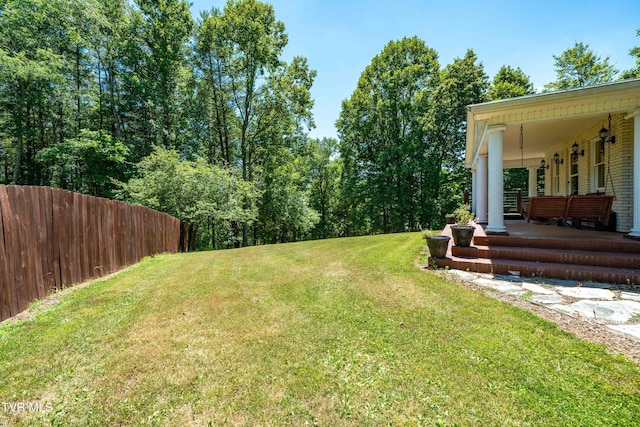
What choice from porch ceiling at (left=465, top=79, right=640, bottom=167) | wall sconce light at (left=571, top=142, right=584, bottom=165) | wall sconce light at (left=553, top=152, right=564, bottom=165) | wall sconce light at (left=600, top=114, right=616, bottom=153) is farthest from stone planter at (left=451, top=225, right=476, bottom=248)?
wall sconce light at (left=553, top=152, right=564, bottom=165)

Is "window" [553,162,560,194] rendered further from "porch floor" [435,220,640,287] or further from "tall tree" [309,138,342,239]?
"tall tree" [309,138,342,239]

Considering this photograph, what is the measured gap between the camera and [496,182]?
20.0 feet

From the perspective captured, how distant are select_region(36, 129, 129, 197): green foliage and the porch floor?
55.1ft

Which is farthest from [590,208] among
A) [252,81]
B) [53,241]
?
[252,81]

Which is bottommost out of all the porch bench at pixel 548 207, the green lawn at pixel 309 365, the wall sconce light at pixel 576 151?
the green lawn at pixel 309 365

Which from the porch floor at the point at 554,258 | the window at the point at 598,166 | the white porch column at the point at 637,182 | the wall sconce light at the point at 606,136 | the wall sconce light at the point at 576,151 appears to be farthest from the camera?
the wall sconce light at the point at 576,151

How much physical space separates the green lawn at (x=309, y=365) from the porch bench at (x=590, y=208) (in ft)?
15.7

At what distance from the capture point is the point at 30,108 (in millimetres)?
16031

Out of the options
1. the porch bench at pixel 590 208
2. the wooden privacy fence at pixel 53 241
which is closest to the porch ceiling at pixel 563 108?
the porch bench at pixel 590 208

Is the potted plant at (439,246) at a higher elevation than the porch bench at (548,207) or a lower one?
lower

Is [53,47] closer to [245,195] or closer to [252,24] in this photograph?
[252,24]

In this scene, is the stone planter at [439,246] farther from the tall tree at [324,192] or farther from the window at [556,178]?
the tall tree at [324,192]

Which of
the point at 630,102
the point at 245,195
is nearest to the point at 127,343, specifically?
the point at 630,102

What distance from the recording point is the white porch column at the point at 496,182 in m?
6.07
